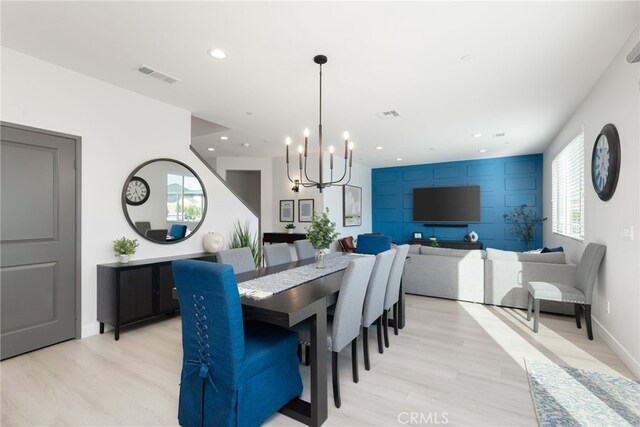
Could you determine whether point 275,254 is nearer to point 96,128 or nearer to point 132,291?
point 132,291

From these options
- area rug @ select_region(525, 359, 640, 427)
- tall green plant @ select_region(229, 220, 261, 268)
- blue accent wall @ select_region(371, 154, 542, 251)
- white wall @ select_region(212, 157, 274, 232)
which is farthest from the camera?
white wall @ select_region(212, 157, 274, 232)

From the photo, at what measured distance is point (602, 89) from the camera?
321 centimetres

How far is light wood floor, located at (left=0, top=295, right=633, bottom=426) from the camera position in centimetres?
196

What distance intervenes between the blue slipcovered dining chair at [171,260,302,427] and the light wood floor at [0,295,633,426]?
0.26 metres

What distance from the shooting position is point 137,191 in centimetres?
363

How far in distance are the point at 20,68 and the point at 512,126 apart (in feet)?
19.9

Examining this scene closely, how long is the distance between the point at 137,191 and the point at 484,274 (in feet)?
15.1

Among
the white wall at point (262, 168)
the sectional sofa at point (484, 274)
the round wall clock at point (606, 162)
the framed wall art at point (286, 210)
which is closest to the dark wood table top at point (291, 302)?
the sectional sofa at point (484, 274)

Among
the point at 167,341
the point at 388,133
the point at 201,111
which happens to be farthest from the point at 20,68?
the point at 388,133

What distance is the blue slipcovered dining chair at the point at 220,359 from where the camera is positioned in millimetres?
1636

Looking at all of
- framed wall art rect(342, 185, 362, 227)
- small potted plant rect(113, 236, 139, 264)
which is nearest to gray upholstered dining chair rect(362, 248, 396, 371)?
small potted plant rect(113, 236, 139, 264)

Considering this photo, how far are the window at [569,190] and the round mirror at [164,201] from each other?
5.08m

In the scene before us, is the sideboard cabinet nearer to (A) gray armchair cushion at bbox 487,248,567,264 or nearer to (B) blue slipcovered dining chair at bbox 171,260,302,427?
(B) blue slipcovered dining chair at bbox 171,260,302,427

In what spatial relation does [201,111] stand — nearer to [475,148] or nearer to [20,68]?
[20,68]
